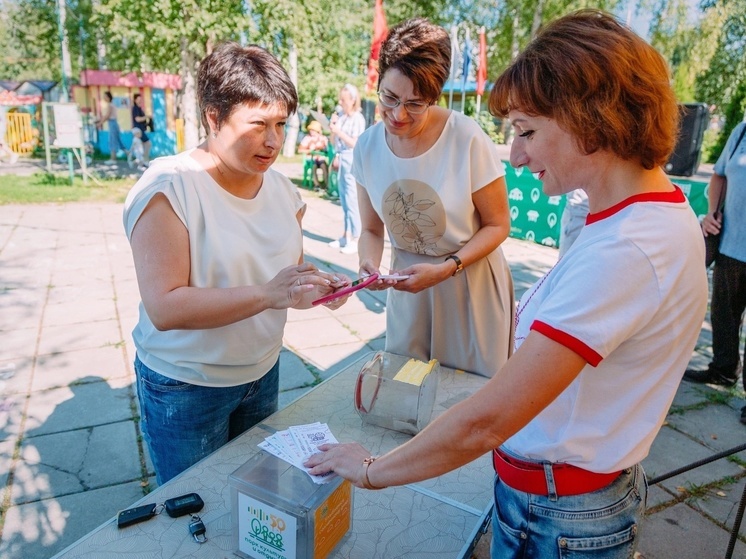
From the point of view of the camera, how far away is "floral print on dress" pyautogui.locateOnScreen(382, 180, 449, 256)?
2.11 metres

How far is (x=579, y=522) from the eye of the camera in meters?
1.05

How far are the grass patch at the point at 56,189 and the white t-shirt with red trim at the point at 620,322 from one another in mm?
10397

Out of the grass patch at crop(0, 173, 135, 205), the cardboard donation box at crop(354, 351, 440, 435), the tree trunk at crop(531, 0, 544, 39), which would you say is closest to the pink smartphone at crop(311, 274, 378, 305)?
the cardboard donation box at crop(354, 351, 440, 435)

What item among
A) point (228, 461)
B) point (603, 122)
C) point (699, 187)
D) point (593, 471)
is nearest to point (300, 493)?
point (228, 461)

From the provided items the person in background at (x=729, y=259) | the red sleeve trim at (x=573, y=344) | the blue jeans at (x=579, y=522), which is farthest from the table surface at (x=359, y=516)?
the person in background at (x=729, y=259)

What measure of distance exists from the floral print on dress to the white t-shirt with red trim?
107 centimetres

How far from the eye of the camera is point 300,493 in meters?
1.22

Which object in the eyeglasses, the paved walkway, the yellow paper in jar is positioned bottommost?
the paved walkway

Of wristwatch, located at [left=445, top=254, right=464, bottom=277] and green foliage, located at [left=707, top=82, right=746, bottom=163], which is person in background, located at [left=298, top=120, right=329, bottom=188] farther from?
green foliage, located at [left=707, top=82, right=746, bottom=163]

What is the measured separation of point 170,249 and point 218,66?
0.52 m

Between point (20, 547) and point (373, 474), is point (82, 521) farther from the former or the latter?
point (373, 474)

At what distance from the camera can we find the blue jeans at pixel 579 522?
1.05 meters

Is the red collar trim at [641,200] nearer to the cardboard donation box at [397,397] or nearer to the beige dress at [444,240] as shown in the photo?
the cardboard donation box at [397,397]

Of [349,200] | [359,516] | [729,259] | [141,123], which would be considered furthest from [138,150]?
[359,516]
